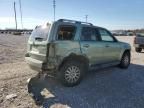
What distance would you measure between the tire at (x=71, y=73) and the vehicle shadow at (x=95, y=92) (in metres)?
0.17

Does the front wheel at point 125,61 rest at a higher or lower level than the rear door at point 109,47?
lower

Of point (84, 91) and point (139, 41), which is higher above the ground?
point (139, 41)

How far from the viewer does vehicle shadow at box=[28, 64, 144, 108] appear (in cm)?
469

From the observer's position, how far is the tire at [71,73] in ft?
18.0

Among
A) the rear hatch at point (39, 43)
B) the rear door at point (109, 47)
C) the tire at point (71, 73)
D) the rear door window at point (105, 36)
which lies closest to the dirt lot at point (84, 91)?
the tire at point (71, 73)

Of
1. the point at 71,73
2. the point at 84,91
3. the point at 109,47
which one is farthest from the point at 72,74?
the point at 109,47

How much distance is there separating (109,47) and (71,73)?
221 cm

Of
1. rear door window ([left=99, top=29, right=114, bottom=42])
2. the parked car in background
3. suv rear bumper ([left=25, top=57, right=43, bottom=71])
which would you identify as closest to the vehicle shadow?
suv rear bumper ([left=25, top=57, right=43, bottom=71])

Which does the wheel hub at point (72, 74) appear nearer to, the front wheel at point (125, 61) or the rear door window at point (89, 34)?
the rear door window at point (89, 34)

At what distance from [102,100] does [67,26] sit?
236 cm

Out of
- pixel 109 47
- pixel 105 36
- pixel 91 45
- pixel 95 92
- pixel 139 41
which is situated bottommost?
pixel 95 92

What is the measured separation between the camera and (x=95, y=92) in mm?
5414

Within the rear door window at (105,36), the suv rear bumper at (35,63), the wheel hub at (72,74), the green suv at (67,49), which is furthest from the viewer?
the rear door window at (105,36)

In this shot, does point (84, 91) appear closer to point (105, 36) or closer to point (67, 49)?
point (67, 49)
